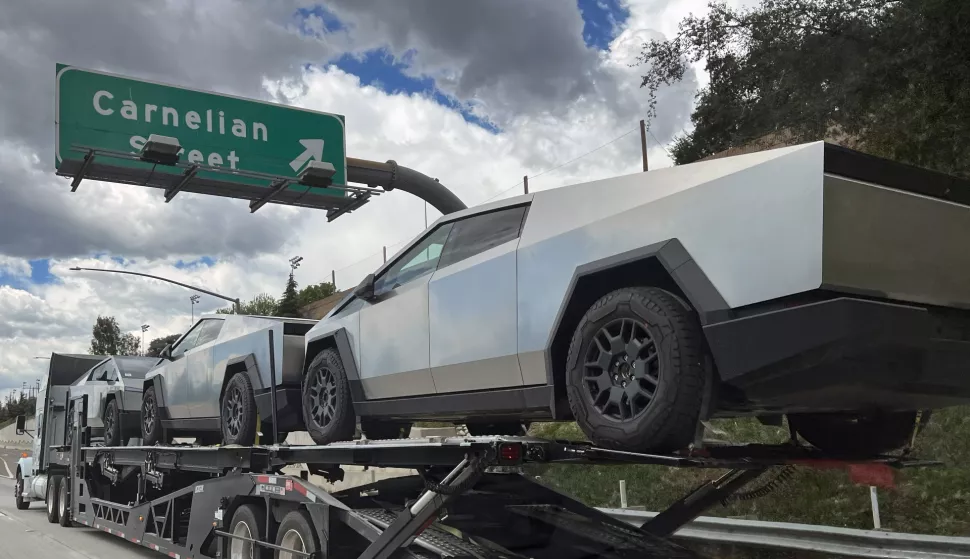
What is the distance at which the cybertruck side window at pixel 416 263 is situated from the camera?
5090 mm

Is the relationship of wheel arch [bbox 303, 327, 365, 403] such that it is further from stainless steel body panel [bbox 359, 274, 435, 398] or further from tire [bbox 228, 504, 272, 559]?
tire [bbox 228, 504, 272, 559]

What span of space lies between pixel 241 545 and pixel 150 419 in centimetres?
352

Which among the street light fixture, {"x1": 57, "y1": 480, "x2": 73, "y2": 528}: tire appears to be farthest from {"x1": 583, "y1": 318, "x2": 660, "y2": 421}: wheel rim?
{"x1": 57, "y1": 480, "x2": 73, "y2": 528}: tire

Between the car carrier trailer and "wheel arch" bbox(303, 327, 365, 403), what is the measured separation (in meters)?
0.34

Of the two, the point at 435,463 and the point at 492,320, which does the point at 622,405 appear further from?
the point at 435,463

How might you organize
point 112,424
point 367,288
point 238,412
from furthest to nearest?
point 112,424 → point 238,412 → point 367,288

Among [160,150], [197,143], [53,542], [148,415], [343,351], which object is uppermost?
[197,143]

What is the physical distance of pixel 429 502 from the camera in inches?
175

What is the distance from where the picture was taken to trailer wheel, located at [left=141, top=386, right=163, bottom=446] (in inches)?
357

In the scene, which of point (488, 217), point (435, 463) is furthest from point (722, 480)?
point (488, 217)

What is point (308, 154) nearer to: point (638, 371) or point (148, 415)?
point (148, 415)

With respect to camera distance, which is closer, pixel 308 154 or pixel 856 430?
pixel 856 430

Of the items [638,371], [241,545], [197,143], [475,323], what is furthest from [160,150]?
[638,371]

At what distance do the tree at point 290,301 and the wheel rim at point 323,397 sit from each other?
4785 centimetres
